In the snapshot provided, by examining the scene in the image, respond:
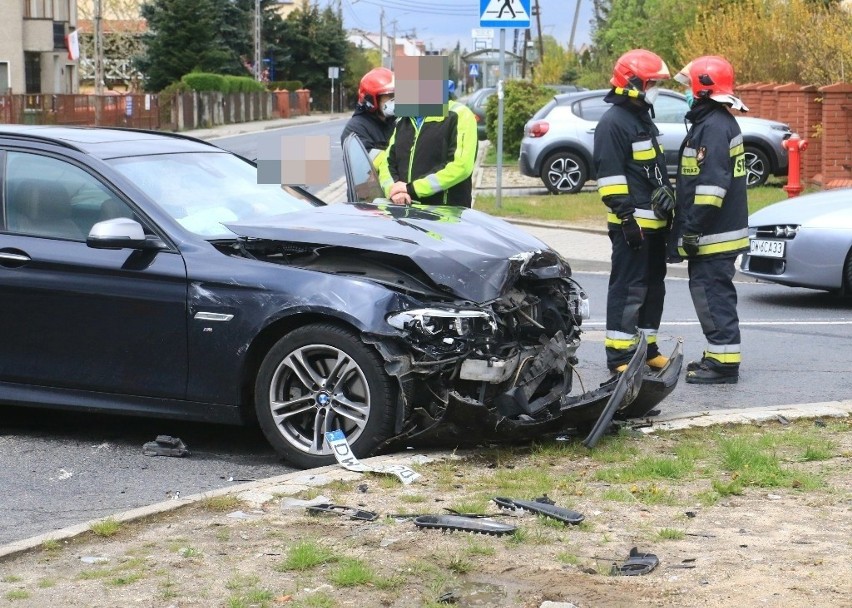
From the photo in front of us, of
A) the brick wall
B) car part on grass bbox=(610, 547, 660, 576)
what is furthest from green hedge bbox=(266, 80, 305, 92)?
car part on grass bbox=(610, 547, 660, 576)

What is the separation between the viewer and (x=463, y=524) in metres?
5.00

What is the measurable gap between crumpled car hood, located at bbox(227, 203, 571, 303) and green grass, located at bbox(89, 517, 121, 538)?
1761 millimetres

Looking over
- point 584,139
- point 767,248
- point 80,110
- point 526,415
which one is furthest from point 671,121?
point 80,110

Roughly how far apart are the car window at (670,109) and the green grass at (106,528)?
17.2 metres

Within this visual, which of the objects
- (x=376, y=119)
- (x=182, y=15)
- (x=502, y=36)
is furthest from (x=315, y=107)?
(x=376, y=119)

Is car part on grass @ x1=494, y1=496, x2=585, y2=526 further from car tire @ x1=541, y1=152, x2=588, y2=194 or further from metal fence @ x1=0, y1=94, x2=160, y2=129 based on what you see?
metal fence @ x1=0, y1=94, x2=160, y2=129

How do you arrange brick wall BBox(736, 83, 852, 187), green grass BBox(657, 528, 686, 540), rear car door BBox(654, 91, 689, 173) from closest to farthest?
green grass BBox(657, 528, 686, 540) → brick wall BBox(736, 83, 852, 187) → rear car door BBox(654, 91, 689, 173)

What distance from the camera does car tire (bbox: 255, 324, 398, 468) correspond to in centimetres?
605

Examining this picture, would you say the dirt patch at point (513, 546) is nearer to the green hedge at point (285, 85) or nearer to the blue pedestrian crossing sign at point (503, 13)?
the blue pedestrian crossing sign at point (503, 13)

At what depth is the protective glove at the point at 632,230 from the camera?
26.4 feet

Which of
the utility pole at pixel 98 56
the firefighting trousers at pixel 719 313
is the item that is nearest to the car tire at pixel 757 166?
the firefighting trousers at pixel 719 313

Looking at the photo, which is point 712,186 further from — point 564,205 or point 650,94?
point 564,205

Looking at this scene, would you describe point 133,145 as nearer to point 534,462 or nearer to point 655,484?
point 534,462

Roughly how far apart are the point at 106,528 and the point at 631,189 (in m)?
4.33
